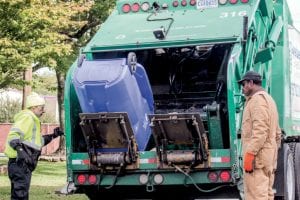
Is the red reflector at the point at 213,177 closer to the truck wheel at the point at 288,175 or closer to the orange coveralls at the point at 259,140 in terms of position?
the orange coveralls at the point at 259,140

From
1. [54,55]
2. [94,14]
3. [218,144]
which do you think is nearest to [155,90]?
[218,144]

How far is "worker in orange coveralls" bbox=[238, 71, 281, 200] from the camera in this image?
6625 millimetres

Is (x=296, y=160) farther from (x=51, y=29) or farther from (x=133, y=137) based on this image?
(x=51, y=29)

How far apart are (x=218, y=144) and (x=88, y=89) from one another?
1464 mm

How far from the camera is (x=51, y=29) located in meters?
15.9

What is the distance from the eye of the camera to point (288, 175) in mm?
8719

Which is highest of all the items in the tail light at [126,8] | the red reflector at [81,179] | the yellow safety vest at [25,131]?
the tail light at [126,8]

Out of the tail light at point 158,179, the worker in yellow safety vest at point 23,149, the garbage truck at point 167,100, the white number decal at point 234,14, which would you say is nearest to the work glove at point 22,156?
the worker in yellow safety vest at point 23,149

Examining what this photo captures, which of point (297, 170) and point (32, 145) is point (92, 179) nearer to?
point (32, 145)

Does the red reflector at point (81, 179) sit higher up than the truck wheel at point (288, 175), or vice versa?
the red reflector at point (81, 179)

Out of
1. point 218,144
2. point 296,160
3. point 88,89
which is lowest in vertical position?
point 296,160

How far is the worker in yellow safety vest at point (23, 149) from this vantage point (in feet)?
25.0

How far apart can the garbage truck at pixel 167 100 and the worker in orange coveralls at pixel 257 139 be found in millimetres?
194

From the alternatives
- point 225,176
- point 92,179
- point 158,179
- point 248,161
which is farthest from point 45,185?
point 248,161
